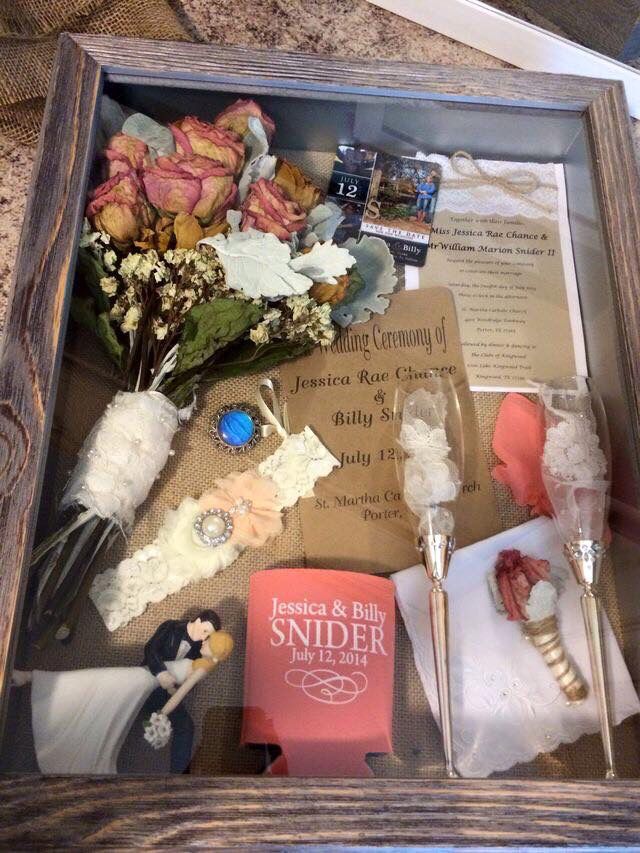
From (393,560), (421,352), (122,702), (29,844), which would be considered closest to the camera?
(29,844)

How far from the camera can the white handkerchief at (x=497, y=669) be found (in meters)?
0.77

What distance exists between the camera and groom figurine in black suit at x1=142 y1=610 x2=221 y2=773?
747 millimetres

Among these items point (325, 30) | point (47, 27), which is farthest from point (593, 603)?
point (47, 27)

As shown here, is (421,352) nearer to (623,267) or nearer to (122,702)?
(623,267)

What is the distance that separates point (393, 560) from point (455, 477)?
126 millimetres

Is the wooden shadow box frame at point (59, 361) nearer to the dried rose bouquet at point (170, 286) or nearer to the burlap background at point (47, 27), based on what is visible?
the dried rose bouquet at point (170, 286)

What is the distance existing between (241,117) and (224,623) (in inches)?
25.1

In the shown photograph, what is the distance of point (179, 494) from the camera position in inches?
36.0

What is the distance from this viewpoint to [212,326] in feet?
2.85

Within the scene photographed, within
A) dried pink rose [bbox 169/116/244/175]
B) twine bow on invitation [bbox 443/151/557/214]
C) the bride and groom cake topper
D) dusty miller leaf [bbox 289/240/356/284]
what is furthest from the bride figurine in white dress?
twine bow on invitation [bbox 443/151/557/214]

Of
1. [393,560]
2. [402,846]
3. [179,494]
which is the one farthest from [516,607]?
[179,494]

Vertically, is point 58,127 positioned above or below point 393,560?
above

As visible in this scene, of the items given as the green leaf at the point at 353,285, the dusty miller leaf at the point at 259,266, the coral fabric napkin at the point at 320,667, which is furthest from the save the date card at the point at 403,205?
the coral fabric napkin at the point at 320,667

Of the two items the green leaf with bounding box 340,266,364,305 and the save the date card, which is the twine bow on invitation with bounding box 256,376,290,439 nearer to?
the green leaf with bounding box 340,266,364,305
